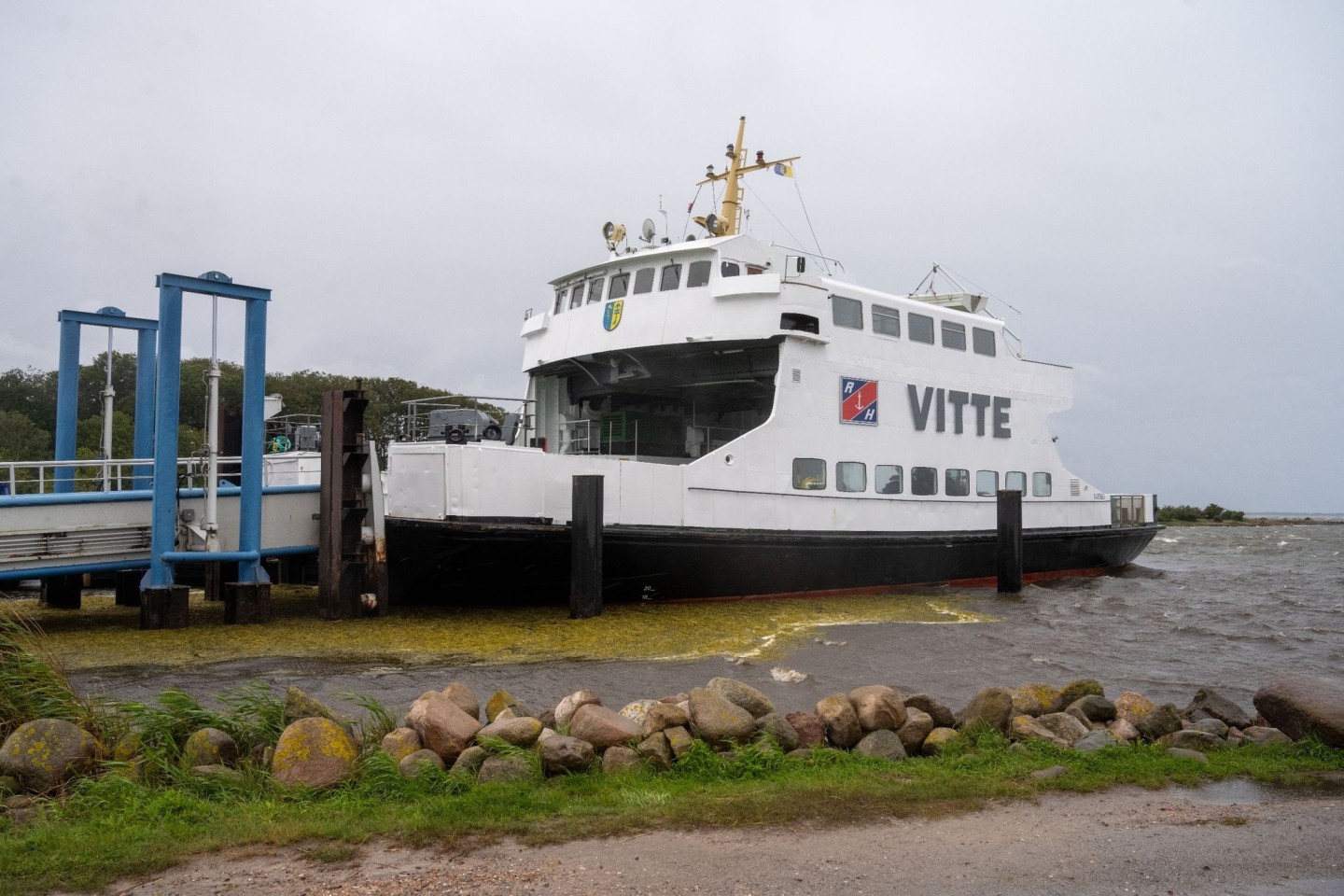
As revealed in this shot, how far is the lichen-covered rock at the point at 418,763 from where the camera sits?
5.58 meters

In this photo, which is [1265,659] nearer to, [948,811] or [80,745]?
[948,811]

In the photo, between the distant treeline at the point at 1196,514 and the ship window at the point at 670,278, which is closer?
the ship window at the point at 670,278

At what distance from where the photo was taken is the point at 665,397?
17781 mm

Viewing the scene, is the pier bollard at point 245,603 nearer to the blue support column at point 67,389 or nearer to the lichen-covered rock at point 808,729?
the blue support column at point 67,389

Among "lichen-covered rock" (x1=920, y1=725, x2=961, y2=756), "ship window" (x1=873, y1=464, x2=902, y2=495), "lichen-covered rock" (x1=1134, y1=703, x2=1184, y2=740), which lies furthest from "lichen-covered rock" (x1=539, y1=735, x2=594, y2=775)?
"ship window" (x1=873, y1=464, x2=902, y2=495)

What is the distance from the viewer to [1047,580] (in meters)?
20.9

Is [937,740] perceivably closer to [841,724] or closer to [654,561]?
[841,724]

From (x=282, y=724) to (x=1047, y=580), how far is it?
705 inches

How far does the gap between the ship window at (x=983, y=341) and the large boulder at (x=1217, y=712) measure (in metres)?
12.0

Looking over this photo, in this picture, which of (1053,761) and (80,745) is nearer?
(80,745)

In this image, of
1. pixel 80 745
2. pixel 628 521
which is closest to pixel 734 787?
pixel 80 745

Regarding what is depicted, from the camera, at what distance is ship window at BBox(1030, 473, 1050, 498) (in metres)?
20.6

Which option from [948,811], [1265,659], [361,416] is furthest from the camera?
[361,416]

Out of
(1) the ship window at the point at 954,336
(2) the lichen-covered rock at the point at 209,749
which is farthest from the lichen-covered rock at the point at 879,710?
(1) the ship window at the point at 954,336
